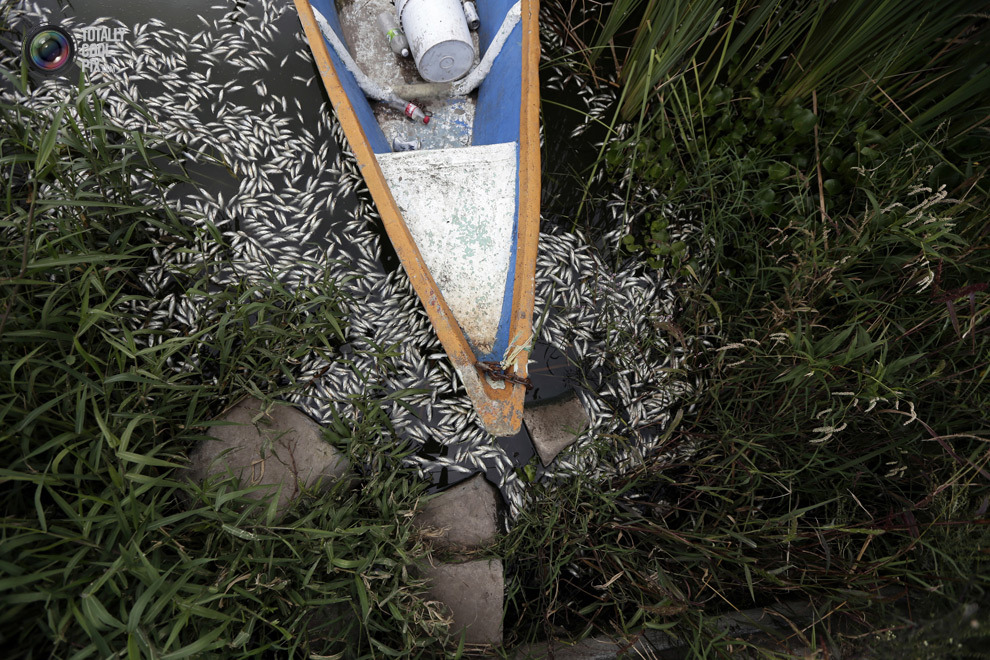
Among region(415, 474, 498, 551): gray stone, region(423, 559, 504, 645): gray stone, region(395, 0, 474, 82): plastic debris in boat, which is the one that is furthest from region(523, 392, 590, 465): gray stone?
region(395, 0, 474, 82): plastic debris in boat

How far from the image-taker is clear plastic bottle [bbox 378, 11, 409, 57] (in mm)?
4023

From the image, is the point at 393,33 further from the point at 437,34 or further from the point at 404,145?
the point at 404,145

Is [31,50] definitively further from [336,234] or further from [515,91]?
[515,91]

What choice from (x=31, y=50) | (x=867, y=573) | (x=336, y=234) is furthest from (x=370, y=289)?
(x=867, y=573)

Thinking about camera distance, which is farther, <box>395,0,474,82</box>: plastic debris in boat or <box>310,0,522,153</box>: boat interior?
<box>310,0,522,153</box>: boat interior

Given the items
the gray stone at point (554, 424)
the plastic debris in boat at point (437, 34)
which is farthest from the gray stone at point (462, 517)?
the plastic debris in boat at point (437, 34)

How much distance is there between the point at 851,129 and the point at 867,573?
318 centimetres

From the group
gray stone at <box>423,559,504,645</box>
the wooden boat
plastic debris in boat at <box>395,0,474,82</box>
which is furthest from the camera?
plastic debris in boat at <box>395,0,474,82</box>

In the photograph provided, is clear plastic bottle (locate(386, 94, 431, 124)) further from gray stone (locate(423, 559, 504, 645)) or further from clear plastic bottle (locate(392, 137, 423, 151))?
gray stone (locate(423, 559, 504, 645))

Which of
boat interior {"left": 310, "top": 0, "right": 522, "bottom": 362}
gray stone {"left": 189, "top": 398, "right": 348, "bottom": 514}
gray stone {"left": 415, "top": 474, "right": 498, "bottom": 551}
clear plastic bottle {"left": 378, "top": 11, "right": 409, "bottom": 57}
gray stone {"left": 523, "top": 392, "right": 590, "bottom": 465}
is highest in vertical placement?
clear plastic bottle {"left": 378, "top": 11, "right": 409, "bottom": 57}

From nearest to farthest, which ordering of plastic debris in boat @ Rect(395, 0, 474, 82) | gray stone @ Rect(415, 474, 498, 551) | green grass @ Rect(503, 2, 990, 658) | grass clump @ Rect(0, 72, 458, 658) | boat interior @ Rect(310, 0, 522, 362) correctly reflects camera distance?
1. grass clump @ Rect(0, 72, 458, 658)
2. green grass @ Rect(503, 2, 990, 658)
3. gray stone @ Rect(415, 474, 498, 551)
4. boat interior @ Rect(310, 0, 522, 362)
5. plastic debris in boat @ Rect(395, 0, 474, 82)

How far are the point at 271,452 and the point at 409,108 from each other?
2.83m

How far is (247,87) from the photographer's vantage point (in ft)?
12.8

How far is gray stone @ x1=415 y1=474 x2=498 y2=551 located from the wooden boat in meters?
0.61
